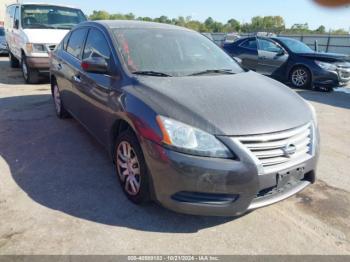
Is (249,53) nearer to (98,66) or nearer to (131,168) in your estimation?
(98,66)

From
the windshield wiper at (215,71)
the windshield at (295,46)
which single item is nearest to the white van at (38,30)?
the windshield wiper at (215,71)

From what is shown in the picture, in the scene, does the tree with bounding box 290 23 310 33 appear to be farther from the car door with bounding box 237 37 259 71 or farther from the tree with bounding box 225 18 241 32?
the car door with bounding box 237 37 259 71

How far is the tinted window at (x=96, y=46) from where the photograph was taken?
11.8 ft

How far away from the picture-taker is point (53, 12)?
893 cm

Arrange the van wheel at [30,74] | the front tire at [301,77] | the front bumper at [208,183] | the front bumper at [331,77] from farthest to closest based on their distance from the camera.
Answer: the front tire at [301,77], the front bumper at [331,77], the van wheel at [30,74], the front bumper at [208,183]

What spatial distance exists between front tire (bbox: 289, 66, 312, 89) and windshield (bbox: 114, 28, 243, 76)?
616 cm

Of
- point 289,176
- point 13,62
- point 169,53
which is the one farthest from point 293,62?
point 13,62

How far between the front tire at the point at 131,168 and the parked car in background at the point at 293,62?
6.10 m

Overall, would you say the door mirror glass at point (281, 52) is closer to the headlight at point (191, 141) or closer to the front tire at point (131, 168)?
the front tire at point (131, 168)

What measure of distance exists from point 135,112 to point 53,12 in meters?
7.43

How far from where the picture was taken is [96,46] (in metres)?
3.90

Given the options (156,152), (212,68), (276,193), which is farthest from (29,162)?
(276,193)

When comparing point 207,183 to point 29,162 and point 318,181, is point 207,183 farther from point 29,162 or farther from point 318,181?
point 29,162

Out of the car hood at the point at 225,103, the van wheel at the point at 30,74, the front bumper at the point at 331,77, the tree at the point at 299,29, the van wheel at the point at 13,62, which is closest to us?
the car hood at the point at 225,103
